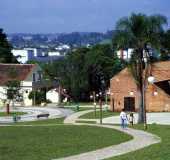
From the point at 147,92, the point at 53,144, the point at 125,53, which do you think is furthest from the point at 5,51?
the point at 53,144

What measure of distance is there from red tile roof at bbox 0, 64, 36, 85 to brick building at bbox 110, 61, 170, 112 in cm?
2759

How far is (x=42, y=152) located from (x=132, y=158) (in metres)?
5.27

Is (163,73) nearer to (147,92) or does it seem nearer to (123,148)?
(147,92)

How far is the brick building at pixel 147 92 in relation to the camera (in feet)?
227

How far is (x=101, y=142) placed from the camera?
2745 centimetres

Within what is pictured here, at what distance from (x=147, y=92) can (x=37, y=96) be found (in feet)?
97.9

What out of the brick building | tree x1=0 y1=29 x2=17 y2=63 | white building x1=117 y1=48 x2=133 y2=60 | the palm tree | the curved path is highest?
tree x1=0 y1=29 x2=17 y2=63

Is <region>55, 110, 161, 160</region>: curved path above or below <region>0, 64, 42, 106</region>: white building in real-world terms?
below

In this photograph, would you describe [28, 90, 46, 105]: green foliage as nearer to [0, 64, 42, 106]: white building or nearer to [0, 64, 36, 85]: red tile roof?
[0, 64, 42, 106]: white building

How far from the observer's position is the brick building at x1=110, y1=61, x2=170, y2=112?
2729 inches

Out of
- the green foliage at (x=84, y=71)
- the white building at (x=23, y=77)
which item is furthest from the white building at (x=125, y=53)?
the white building at (x=23, y=77)

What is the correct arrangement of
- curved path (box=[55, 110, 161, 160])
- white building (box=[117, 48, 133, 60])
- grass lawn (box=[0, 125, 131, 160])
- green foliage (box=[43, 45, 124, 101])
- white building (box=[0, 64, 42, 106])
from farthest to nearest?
white building (box=[0, 64, 42, 106]) < green foliage (box=[43, 45, 124, 101]) < white building (box=[117, 48, 133, 60]) < grass lawn (box=[0, 125, 131, 160]) < curved path (box=[55, 110, 161, 160])

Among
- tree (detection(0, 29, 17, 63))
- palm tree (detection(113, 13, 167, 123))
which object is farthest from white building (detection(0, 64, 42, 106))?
palm tree (detection(113, 13, 167, 123))

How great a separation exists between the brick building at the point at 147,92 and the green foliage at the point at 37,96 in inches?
945
